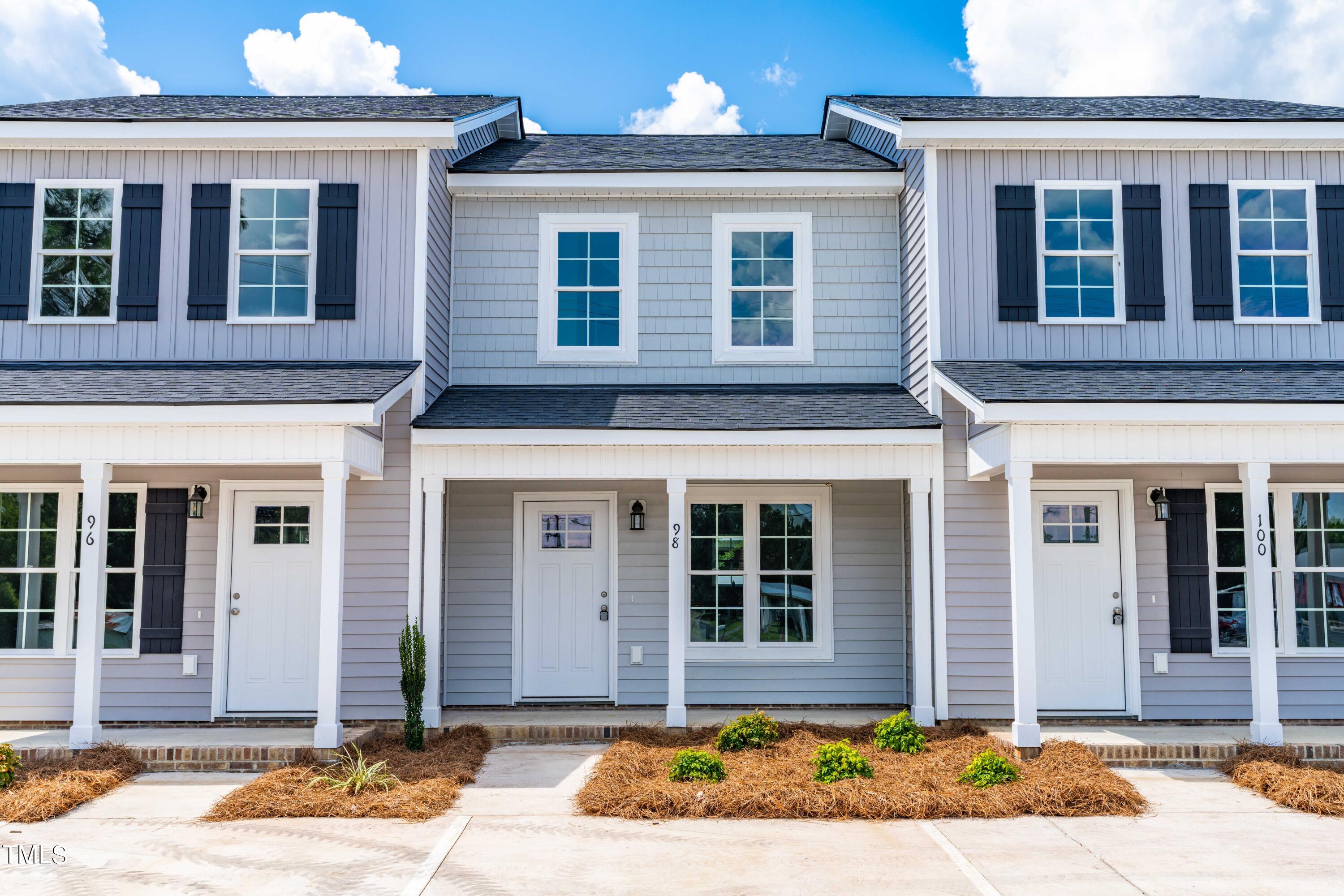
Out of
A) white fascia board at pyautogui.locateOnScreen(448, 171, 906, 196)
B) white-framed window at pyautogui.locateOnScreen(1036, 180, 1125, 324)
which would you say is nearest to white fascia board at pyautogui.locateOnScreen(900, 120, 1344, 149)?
white-framed window at pyautogui.locateOnScreen(1036, 180, 1125, 324)

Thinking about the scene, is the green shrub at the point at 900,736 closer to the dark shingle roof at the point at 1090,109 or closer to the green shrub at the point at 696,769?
the green shrub at the point at 696,769

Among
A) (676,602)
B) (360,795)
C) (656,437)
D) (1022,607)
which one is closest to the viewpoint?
(360,795)

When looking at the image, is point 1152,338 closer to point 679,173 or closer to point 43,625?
point 679,173

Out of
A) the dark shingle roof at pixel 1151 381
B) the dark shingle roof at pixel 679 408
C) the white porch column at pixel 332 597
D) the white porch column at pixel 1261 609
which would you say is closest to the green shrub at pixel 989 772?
the white porch column at pixel 1261 609

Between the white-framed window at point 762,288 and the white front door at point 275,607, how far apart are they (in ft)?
14.6

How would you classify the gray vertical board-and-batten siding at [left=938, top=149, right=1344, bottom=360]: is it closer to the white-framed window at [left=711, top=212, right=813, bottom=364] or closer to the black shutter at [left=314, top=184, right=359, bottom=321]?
the white-framed window at [left=711, top=212, right=813, bottom=364]

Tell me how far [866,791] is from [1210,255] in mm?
6272

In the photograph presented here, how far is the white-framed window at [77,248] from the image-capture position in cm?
931

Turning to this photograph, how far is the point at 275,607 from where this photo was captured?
30.2ft

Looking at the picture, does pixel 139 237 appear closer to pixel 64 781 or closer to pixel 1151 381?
pixel 64 781

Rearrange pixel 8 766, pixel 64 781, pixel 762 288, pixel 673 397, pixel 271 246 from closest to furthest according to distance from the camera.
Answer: pixel 64 781 < pixel 8 766 < pixel 271 246 < pixel 673 397 < pixel 762 288

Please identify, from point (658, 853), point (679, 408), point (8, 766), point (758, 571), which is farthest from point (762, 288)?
point (8, 766)

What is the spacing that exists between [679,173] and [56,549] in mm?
7125

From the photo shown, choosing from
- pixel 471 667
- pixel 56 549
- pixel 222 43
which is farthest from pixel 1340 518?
pixel 222 43
